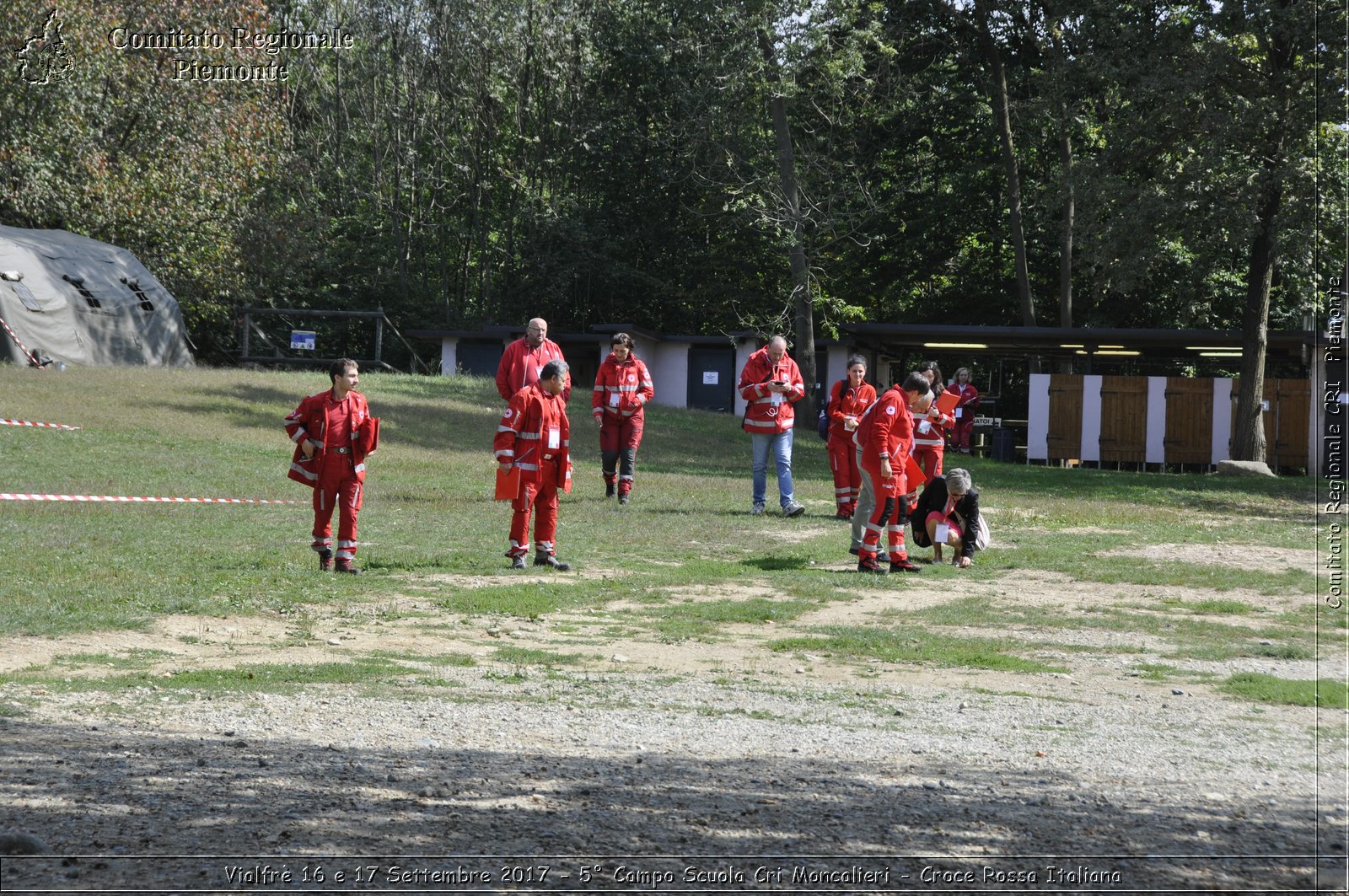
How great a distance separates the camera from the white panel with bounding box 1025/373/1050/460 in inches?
1292

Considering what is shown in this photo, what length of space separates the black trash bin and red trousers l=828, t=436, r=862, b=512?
1886cm

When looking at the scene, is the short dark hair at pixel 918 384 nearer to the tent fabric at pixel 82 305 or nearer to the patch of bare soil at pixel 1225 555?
the patch of bare soil at pixel 1225 555

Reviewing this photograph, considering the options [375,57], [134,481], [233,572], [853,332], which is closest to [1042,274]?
[853,332]

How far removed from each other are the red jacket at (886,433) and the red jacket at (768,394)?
12.9ft

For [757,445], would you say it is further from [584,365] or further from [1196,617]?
[584,365]

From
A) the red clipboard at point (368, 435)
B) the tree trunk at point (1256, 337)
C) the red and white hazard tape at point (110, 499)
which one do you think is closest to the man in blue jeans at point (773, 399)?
the red clipboard at point (368, 435)

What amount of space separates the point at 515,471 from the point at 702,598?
1.89m

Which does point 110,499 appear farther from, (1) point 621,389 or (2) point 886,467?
(2) point 886,467

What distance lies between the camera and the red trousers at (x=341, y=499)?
10.7m

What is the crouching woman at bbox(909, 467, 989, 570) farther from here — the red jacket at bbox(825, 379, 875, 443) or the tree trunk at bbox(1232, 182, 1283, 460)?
the tree trunk at bbox(1232, 182, 1283, 460)

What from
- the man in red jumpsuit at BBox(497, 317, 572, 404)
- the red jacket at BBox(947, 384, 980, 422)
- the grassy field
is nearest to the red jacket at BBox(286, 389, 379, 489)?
the grassy field

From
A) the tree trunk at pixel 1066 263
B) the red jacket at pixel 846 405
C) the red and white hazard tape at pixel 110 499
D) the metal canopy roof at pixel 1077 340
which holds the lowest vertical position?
the red and white hazard tape at pixel 110 499

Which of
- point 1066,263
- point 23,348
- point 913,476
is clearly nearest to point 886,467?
point 913,476

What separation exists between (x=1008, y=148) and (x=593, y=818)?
1502 inches
